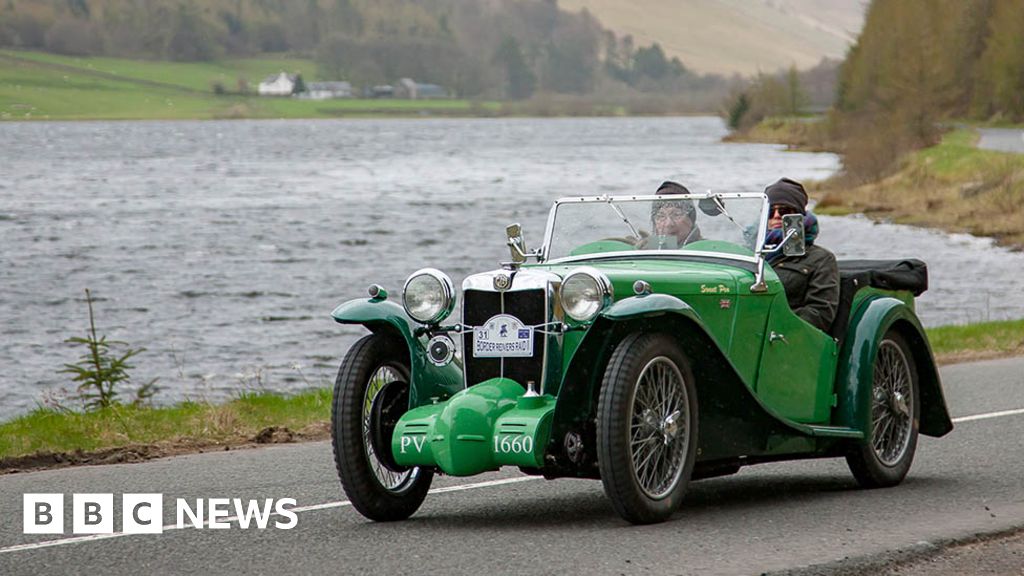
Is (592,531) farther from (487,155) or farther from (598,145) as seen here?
(598,145)

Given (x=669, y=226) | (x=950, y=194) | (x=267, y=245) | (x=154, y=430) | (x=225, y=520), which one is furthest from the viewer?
(x=950, y=194)

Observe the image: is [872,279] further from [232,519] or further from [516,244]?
[232,519]

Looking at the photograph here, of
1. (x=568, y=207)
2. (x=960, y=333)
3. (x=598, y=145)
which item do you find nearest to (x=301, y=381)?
(x=960, y=333)

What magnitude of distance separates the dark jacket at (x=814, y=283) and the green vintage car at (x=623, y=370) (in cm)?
12

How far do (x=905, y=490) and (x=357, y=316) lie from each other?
127 inches

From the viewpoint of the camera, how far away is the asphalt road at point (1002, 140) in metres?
60.3

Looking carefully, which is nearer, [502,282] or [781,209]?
[502,282]

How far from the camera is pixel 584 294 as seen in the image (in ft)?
24.6

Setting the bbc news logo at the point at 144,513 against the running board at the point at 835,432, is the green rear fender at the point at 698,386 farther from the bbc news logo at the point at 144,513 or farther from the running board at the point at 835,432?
the bbc news logo at the point at 144,513

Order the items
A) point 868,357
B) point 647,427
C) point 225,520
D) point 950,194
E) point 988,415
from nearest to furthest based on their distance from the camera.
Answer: point 647,427, point 225,520, point 868,357, point 988,415, point 950,194

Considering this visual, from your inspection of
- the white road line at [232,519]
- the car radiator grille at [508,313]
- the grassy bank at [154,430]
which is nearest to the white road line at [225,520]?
the white road line at [232,519]

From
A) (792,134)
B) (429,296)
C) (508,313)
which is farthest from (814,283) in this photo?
(792,134)

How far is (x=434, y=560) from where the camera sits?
6758 mm

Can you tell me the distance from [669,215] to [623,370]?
72.0 inches
